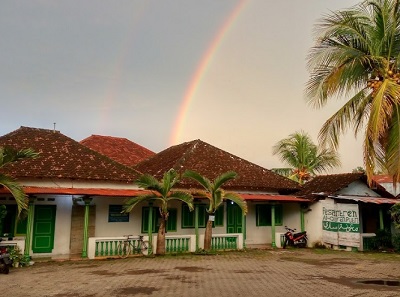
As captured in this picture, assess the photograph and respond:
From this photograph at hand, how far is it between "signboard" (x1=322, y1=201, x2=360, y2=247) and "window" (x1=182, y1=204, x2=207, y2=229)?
5.71 metres

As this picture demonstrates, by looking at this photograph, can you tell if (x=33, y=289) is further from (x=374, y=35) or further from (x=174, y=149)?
(x=174, y=149)

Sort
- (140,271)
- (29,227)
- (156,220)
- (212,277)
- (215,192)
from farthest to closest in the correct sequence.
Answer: (156,220) → (215,192) → (29,227) → (140,271) → (212,277)

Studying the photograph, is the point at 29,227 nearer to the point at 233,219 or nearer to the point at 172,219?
the point at 172,219

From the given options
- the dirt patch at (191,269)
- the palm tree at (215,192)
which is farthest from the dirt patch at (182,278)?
the palm tree at (215,192)

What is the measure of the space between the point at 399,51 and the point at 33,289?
1181 cm

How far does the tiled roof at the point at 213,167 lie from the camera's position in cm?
1805

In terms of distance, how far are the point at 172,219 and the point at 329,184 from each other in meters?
8.54

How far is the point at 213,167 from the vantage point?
18938mm

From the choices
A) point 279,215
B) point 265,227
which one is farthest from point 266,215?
point 279,215

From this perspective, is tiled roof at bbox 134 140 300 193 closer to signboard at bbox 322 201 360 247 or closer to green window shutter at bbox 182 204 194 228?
green window shutter at bbox 182 204 194 228

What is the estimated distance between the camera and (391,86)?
1037 centimetres

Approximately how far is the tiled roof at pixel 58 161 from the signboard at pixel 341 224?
358 inches

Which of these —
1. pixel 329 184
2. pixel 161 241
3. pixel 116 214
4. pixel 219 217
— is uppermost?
pixel 329 184

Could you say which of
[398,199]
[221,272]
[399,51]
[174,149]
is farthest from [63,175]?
[398,199]
